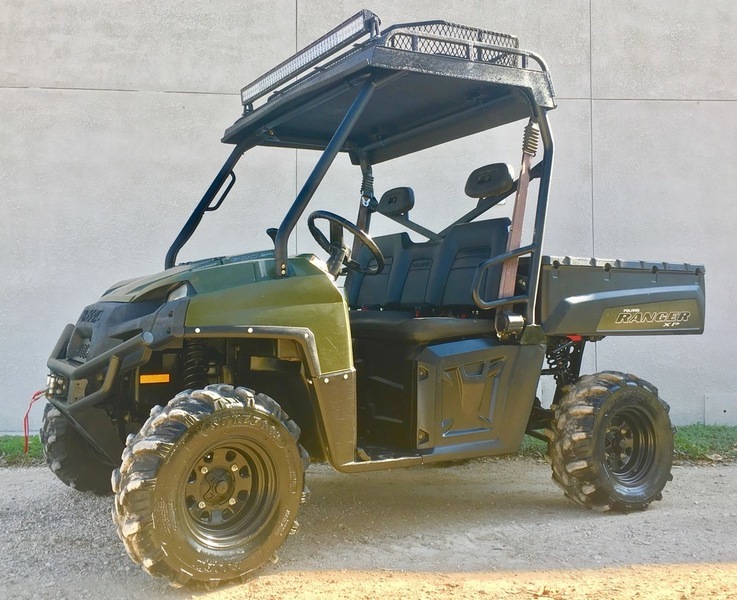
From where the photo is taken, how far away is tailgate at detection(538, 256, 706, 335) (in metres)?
4.42

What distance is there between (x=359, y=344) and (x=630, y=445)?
1822mm

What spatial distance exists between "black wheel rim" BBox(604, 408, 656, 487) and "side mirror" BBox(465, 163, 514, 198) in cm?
156

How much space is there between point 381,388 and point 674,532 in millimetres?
1743

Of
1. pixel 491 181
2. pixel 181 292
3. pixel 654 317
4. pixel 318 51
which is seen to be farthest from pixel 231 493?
pixel 654 317

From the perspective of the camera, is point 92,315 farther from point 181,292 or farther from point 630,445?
point 630,445

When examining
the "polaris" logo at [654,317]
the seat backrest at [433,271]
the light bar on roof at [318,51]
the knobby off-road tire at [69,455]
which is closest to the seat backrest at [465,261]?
the seat backrest at [433,271]

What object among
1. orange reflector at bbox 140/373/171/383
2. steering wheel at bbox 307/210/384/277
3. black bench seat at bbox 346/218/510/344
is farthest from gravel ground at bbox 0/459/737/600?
steering wheel at bbox 307/210/384/277

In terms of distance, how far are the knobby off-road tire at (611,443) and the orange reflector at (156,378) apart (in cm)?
230

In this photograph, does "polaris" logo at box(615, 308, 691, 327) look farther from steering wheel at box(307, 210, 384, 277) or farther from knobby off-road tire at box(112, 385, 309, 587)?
knobby off-road tire at box(112, 385, 309, 587)

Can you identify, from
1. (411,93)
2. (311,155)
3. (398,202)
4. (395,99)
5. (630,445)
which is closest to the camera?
(411,93)

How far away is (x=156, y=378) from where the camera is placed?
12.4 ft

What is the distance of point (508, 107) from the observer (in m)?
4.49

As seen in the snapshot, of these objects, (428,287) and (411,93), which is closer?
(411,93)

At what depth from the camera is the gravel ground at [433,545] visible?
3.29 meters
